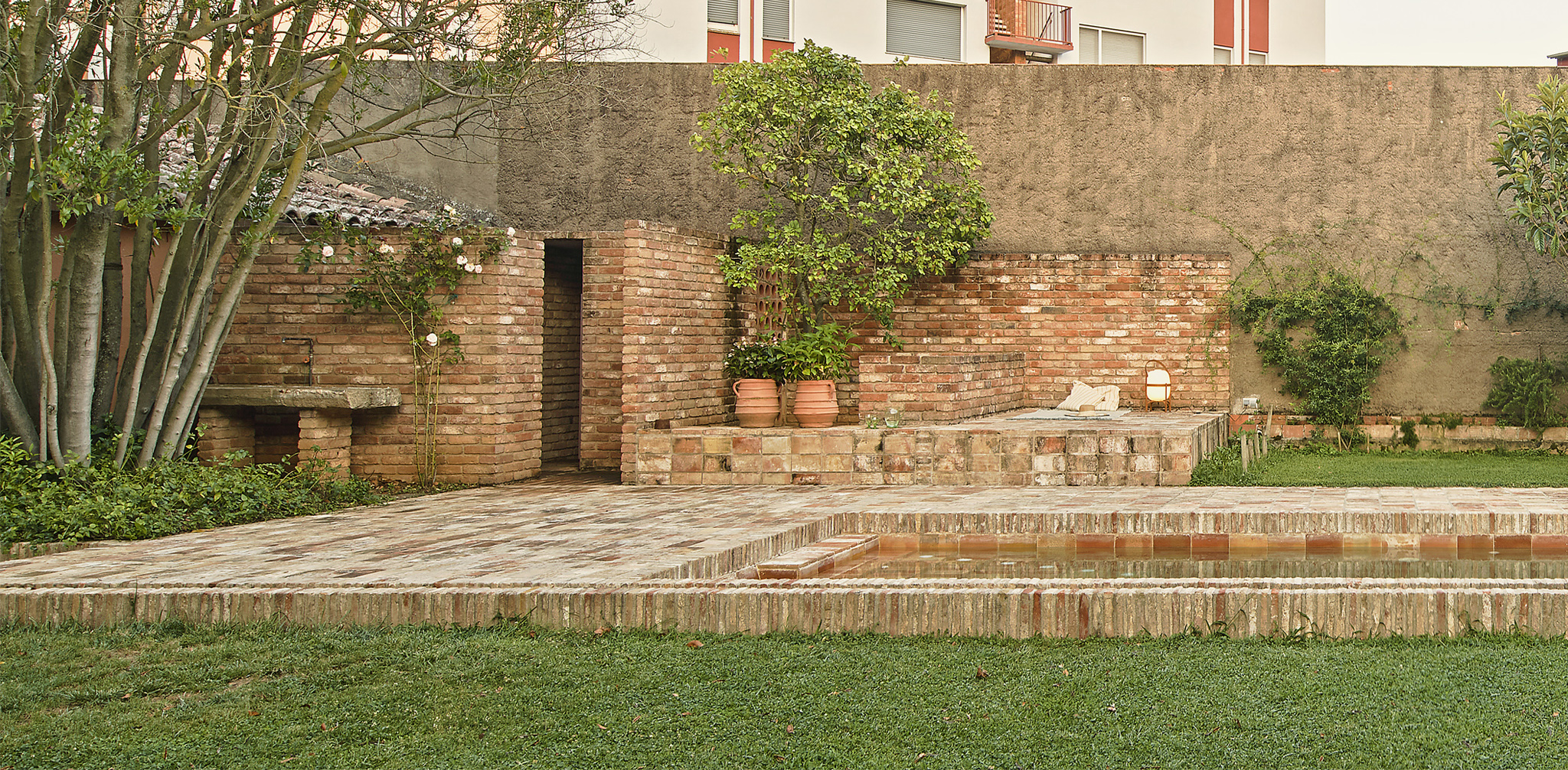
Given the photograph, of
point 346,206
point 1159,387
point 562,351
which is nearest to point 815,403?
point 562,351

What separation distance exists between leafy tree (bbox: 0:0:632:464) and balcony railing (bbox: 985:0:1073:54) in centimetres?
1532

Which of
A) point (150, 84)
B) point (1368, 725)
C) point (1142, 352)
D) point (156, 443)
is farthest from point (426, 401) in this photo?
point (1368, 725)

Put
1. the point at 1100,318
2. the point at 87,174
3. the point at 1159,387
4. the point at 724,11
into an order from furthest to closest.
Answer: the point at 724,11
the point at 1100,318
the point at 1159,387
the point at 87,174

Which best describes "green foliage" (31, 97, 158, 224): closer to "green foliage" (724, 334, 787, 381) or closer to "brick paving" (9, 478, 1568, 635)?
"brick paving" (9, 478, 1568, 635)

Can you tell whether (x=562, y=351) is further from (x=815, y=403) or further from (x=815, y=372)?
(x=815, y=403)

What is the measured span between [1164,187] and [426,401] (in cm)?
719

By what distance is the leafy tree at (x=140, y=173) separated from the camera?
23.8 ft

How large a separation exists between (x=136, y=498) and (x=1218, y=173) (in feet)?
31.8

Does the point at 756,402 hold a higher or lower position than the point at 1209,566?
higher

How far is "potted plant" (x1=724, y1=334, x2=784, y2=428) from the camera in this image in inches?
380

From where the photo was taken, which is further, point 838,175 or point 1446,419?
point 1446,419

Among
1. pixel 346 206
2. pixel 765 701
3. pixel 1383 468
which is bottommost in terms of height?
pixel 765 701

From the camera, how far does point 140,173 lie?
725cm

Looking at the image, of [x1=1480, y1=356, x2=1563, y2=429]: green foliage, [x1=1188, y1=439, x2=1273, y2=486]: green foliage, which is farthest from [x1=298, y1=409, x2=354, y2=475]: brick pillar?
[x1=1480, y1=356, x2=1563, y2=429]: green foliage
